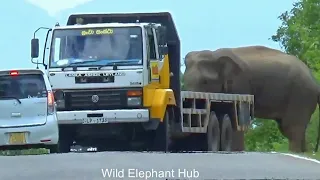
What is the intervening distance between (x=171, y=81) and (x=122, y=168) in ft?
32.7

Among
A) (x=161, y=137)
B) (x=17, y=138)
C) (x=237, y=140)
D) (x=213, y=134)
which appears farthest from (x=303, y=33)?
(x=17, y=138)

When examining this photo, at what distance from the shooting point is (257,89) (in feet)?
124

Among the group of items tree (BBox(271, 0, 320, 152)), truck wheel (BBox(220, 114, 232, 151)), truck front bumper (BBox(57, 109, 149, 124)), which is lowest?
tree (BBox(271, 0, 320, 152))

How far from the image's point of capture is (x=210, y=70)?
34.3 m

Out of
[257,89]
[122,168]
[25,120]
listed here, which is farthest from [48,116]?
[257,89]

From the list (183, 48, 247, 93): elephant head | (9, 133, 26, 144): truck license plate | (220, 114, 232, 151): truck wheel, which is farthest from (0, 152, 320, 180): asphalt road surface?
(183, 48, 247, 93): elephant head

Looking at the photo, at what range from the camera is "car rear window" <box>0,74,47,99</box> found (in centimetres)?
2294

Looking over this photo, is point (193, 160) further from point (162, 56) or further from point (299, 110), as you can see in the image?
point (299, 110)

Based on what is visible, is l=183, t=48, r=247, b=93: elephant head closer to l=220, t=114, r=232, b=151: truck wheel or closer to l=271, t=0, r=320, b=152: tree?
l=220, t=114, r=232, b=151: truck wheel

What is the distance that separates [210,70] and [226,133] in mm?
5680

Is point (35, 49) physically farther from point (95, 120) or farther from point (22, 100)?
point (95, 120)

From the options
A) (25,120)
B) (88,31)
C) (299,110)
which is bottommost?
(299,110)

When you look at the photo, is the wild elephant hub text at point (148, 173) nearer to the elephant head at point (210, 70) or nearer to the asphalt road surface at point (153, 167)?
the asphalt road surface at point (153, 167)

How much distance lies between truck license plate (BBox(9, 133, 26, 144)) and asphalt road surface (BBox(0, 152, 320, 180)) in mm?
3446
